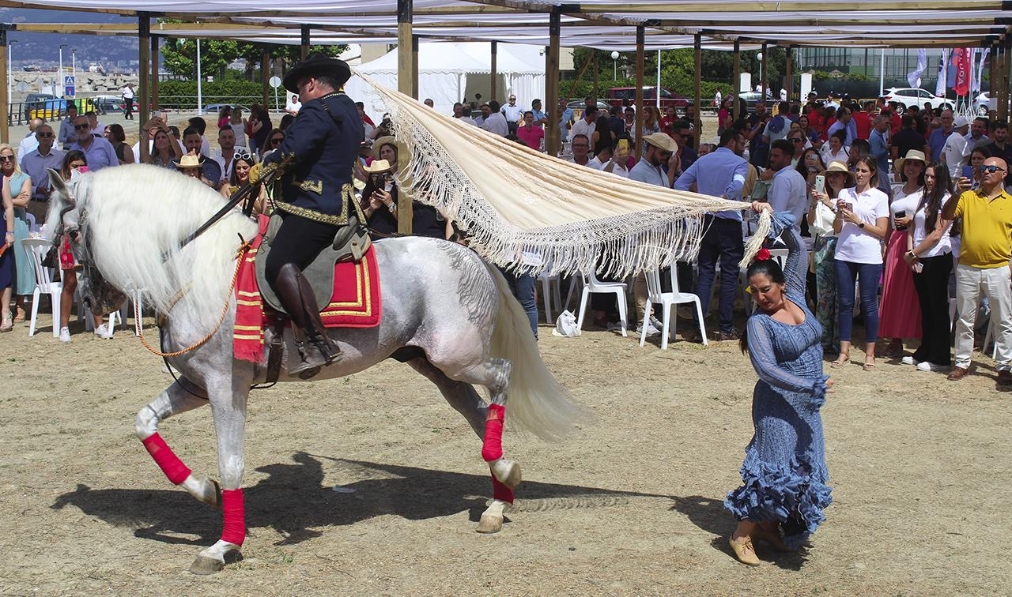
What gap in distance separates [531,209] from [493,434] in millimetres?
1227

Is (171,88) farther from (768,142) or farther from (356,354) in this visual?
(356,354)

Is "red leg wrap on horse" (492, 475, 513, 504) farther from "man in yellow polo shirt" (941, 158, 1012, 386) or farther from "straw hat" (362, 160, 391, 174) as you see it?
"man in yellow polo shirt" (941, 158, 1012, 386)

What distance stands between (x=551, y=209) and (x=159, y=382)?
4762mm

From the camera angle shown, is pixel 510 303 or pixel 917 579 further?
pixel 510 303

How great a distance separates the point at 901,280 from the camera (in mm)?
10359

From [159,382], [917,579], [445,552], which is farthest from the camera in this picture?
[159,382]

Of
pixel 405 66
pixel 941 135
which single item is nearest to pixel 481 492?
pixel 405 66

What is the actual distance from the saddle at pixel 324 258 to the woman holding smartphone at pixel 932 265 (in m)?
5.98

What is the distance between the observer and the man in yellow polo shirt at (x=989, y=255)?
9.10 m

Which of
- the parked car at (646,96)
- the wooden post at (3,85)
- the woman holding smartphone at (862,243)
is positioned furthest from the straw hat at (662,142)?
the parked car at (646,96)

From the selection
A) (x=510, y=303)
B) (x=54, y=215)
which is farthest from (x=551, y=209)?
(x=54, y=215)

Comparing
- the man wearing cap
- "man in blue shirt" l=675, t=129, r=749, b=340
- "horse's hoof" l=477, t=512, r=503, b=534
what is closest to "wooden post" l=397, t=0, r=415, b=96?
"man in blue shirt" l=675, t=129, r=749, b=340

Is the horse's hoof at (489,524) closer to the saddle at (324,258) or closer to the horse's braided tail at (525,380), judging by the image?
the horse's braided tail at (525,380)

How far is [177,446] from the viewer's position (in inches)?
289
